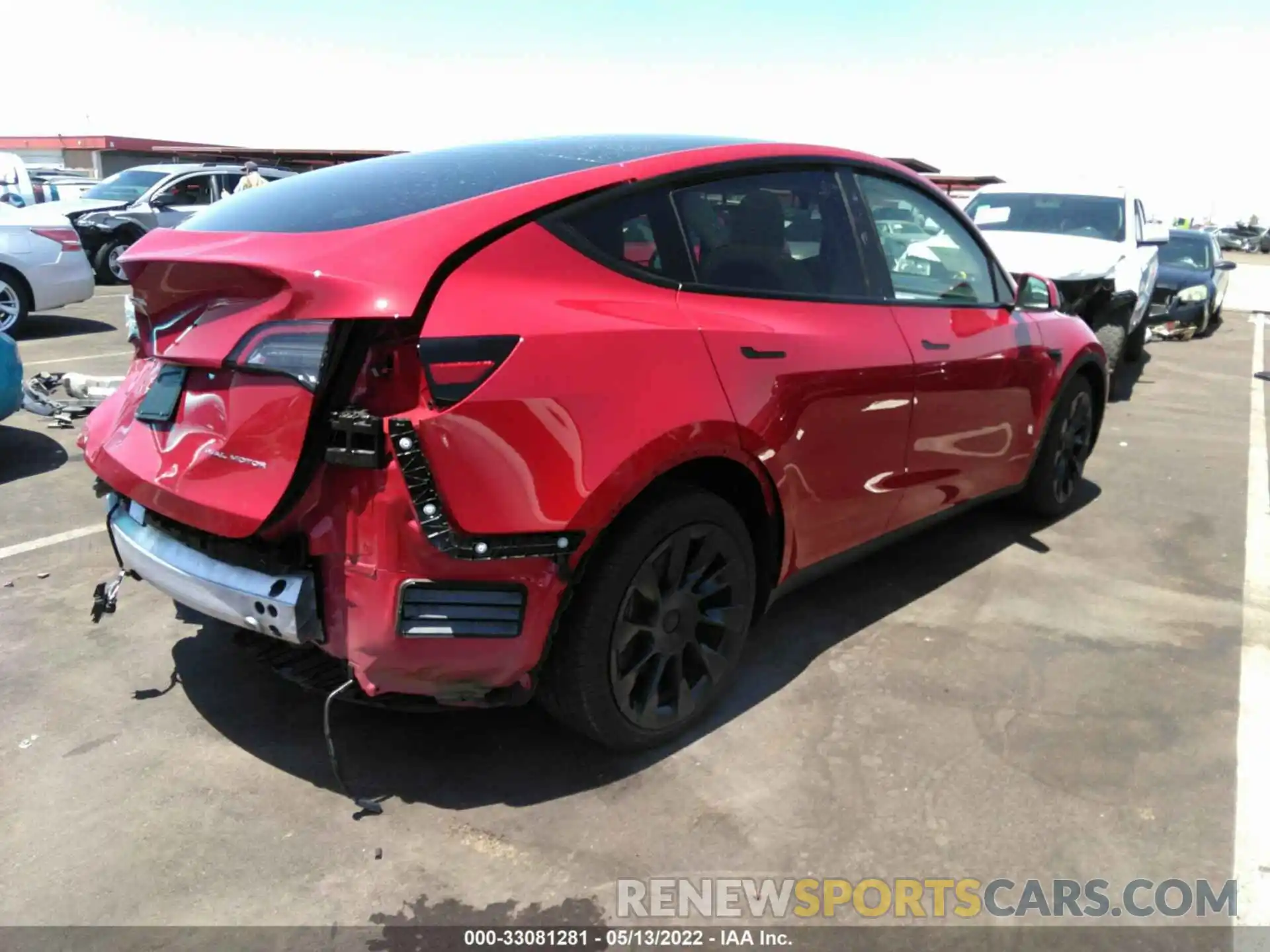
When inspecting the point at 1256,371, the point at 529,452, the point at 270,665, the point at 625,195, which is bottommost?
the point at 1256,371

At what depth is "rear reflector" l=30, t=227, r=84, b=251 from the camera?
9.62 metres

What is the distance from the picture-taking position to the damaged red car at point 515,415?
7.22 ft

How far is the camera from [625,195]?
8.71ft

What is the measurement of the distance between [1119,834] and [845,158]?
7.75ft

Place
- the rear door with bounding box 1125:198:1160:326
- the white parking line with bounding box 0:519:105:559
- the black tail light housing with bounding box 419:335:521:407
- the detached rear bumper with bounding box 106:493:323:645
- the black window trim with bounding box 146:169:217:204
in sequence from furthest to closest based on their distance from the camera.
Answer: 1. the black window trim with bounding box 146:169:217:204
2. the rear door with bounding box 1125:198:1160:326
3. the white parking line with bounding box 0:519:105:559
4. the detached rear bumper with bounding box 106:493:323:645
5. the black tail light housing with bounding box 419:335:521:407

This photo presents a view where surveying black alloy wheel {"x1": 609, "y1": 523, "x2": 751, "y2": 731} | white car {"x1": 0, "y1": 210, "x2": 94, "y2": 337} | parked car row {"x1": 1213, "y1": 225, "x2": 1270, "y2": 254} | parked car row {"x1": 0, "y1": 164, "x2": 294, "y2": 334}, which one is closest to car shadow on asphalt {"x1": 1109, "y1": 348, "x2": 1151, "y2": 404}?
black alloy wheel {"x1": 609, "y1": 523, "x2": 751, "y2": 731}

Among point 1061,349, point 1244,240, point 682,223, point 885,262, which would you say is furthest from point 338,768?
point 1244,240

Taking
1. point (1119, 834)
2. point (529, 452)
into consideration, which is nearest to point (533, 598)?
point (529, 452)

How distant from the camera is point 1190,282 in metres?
13.4

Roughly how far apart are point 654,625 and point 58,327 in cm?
1046

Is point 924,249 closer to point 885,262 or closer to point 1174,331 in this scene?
point 885,262

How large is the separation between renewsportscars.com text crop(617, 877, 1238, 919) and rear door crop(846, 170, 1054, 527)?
157 cm

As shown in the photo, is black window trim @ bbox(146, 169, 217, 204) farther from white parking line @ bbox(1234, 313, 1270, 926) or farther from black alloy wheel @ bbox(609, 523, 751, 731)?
white parking line @ bbox(1234, 313, 1270, 926)

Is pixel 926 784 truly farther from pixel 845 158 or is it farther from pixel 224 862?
pixel 845 158
